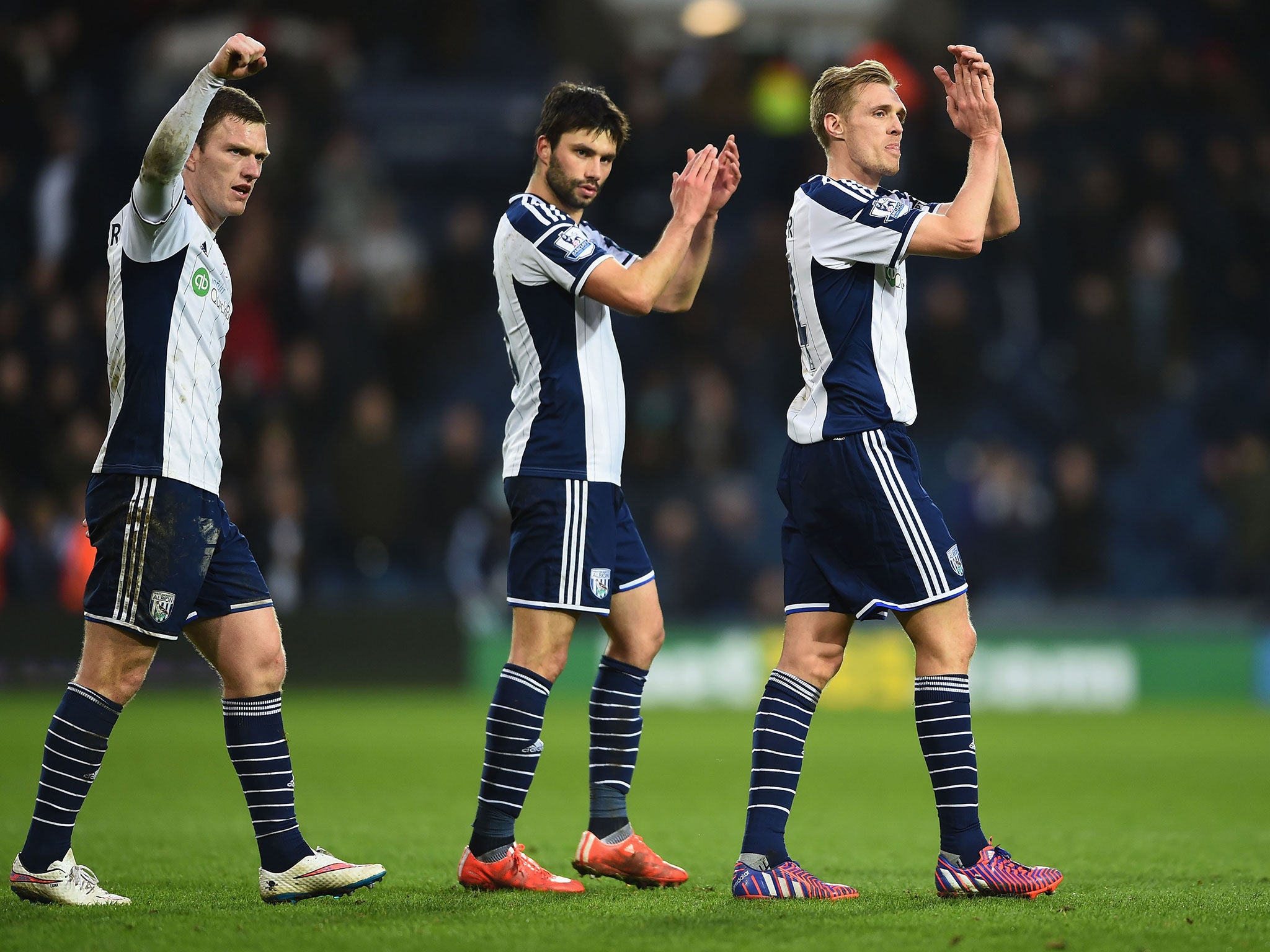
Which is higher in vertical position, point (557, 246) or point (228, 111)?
point (228, 111)

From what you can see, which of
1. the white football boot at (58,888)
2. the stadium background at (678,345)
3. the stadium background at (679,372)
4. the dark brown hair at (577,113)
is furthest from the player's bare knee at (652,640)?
the stadium background at (678,345)

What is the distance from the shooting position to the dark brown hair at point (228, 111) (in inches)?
184

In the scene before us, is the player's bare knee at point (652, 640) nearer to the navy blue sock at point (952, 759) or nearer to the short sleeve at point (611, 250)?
the navy blue sock at point (952, 759)

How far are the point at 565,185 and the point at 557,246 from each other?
0.30m

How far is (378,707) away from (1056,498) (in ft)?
21.4

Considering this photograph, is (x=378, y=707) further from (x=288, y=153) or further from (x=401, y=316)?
(x=288, y=153)

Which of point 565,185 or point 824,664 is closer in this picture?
point 824,664

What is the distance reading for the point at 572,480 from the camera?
16.0 ft

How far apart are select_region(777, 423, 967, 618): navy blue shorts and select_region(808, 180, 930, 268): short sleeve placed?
1.75 ft

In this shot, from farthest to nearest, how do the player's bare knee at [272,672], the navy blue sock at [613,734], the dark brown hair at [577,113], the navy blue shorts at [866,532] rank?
the navy blue sock at [613,734] → the dark brown hair at [577,113] → the player's bare knee at [272,672] → the navy blue shorts at [866,532]

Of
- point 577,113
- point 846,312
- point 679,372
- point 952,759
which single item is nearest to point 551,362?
point 577,113

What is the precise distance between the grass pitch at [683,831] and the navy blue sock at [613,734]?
28 cm

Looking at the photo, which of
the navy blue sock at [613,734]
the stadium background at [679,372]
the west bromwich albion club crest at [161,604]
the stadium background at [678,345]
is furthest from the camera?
the stadium background at [678,345]

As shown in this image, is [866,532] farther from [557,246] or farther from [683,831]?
[683,831]
